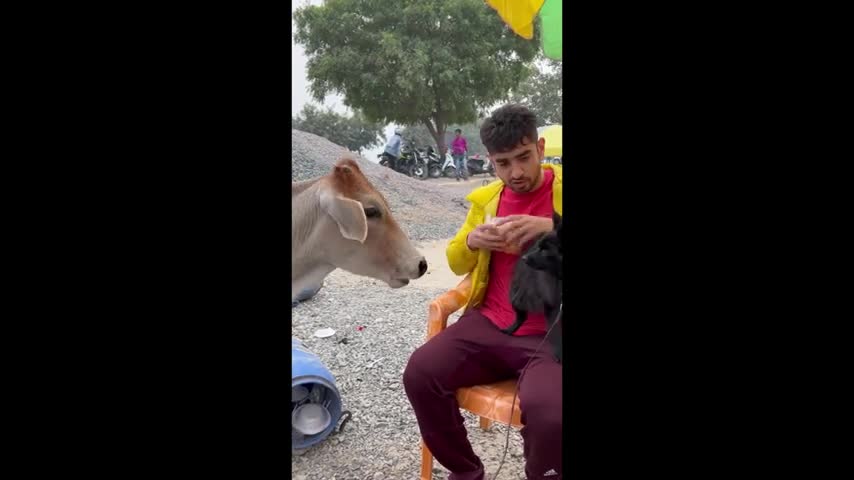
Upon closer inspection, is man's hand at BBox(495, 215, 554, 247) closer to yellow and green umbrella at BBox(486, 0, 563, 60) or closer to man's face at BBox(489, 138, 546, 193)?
man's face at BBox(489, 138, 546, 193)

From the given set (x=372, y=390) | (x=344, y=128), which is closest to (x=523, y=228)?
(x=372, y=390)

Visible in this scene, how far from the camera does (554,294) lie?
1734 mm

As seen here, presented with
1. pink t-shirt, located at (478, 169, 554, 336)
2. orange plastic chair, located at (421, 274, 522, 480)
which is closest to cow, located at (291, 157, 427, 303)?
orange plastic chair, located at (421, 274, 522, 480)

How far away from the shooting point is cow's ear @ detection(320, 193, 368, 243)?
1933mm

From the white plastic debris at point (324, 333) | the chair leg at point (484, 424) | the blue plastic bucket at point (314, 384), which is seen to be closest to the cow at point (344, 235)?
the blue plastic bucket at point (314, 384)

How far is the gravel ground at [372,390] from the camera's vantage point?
7.88 ft

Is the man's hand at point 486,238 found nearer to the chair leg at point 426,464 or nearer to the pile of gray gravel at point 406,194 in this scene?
the chair leg at point 426,464

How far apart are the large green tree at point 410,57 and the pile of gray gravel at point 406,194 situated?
1.19m

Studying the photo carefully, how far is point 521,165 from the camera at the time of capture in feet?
6.08

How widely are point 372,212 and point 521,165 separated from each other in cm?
56
